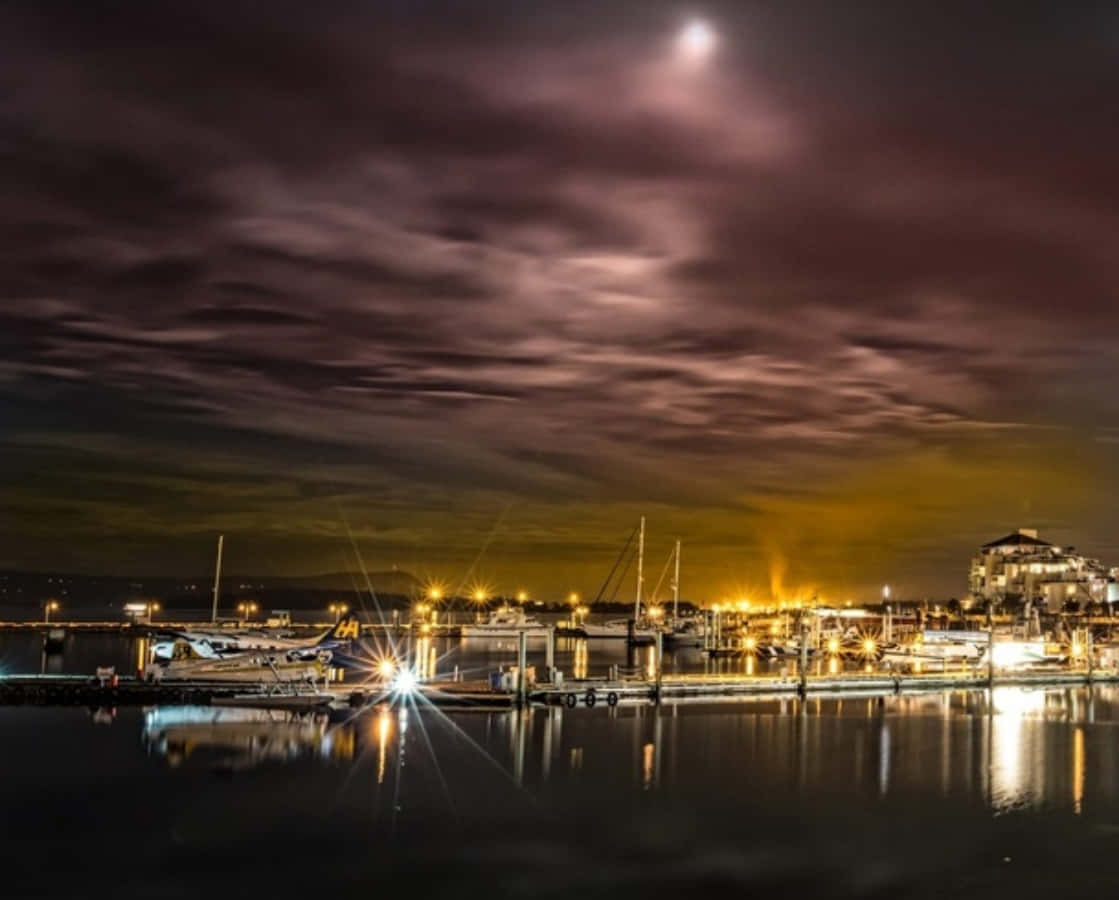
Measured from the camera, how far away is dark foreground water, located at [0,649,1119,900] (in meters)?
34.9

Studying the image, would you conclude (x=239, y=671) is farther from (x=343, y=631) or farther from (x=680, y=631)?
(x=680, y=631)

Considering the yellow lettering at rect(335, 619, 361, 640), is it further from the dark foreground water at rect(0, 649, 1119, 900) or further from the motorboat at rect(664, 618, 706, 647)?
the motorboat at rect(664, 618, 706, 647)

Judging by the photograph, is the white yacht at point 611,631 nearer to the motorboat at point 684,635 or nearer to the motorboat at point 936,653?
the motorboat at point 684,635

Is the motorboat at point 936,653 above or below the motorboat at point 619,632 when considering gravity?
above

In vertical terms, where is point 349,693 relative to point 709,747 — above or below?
above

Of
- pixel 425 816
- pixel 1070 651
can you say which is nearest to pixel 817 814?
pixel 425 816

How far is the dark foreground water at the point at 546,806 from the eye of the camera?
34.9 meters

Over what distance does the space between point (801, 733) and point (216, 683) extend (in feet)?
119

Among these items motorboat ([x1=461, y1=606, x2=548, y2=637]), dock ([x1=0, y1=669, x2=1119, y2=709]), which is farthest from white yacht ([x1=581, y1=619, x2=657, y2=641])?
dock ([x1=0, y1=669, x2=1119, y2=709])

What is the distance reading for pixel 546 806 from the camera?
44812 millimetres

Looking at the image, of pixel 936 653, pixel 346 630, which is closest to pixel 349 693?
pixel 346 630

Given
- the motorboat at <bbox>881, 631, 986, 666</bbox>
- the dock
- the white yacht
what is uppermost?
the dock

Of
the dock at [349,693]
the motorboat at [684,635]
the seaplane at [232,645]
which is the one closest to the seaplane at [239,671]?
the dock at [349,693]

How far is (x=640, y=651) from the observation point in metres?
164
